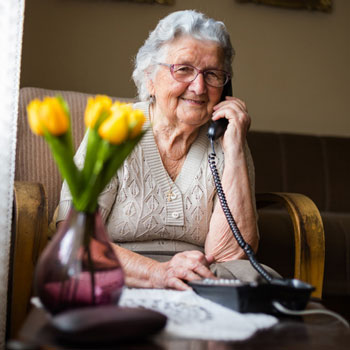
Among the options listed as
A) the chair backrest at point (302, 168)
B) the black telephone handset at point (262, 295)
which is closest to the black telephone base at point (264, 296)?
the black telephone handset at point (262, 295)

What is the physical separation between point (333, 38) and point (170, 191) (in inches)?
99.9

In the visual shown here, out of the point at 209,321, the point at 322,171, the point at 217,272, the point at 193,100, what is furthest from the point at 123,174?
the point at 322,171

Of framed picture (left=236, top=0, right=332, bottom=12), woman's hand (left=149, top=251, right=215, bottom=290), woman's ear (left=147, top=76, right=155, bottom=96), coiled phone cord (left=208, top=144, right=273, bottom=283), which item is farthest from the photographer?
framed picture (left=236, top=0, right=332, bottom=12)

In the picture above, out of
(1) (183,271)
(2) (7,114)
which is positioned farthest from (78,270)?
(2) (7,114)

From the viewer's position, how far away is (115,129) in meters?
0.76

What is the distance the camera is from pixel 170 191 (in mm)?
1616

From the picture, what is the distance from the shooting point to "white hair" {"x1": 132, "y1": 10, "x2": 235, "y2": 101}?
163cm

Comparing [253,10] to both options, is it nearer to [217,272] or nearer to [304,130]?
[304,130]

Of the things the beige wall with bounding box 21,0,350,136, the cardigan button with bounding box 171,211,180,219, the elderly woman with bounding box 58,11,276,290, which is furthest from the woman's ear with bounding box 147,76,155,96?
the beige wall with bounding box 21,0,350,136

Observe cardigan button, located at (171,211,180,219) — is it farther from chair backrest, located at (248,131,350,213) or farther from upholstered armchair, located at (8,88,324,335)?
chair backrest, located at (248,131,350,213)

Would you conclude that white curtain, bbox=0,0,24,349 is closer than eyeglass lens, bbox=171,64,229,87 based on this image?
Yes

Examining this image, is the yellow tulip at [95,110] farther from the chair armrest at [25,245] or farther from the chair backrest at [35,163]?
the chair backrest at [35,163]

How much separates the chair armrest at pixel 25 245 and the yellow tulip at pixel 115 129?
1.93ft

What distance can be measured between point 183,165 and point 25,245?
579mm
